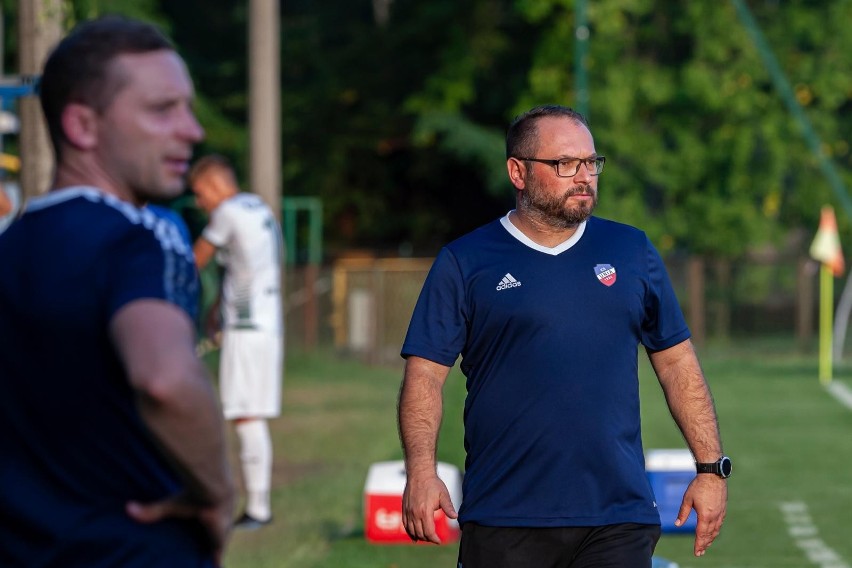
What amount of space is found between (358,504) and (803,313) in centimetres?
2629

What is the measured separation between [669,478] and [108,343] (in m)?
7.03

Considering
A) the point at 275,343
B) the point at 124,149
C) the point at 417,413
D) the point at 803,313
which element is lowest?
the point at 803,313

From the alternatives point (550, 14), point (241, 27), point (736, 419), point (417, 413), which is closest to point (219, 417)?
point (417, 413)

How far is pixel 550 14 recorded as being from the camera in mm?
45000

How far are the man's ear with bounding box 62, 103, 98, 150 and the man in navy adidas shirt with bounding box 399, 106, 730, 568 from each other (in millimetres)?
2519

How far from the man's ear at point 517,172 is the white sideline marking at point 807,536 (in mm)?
5238

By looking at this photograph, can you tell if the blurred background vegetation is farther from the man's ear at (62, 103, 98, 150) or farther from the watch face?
the man's ear at (62, 103, 98, 150)

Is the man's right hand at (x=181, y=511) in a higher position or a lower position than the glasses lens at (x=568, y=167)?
lower

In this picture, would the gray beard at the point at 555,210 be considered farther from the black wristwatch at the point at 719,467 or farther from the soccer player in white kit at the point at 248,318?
the soccer player in white kit at the point at 248,318

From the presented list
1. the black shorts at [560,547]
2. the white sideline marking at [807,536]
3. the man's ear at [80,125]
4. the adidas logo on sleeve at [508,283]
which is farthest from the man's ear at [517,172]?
the white sideline marking at [807,536]

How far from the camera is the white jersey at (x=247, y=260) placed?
1088 cm

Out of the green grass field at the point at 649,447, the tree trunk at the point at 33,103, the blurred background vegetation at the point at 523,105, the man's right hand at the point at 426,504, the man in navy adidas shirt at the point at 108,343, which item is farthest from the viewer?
the blurred background vegetation at the point at 523,105

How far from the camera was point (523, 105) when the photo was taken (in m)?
43.9

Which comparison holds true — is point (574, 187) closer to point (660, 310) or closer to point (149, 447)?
point (660, 310)
